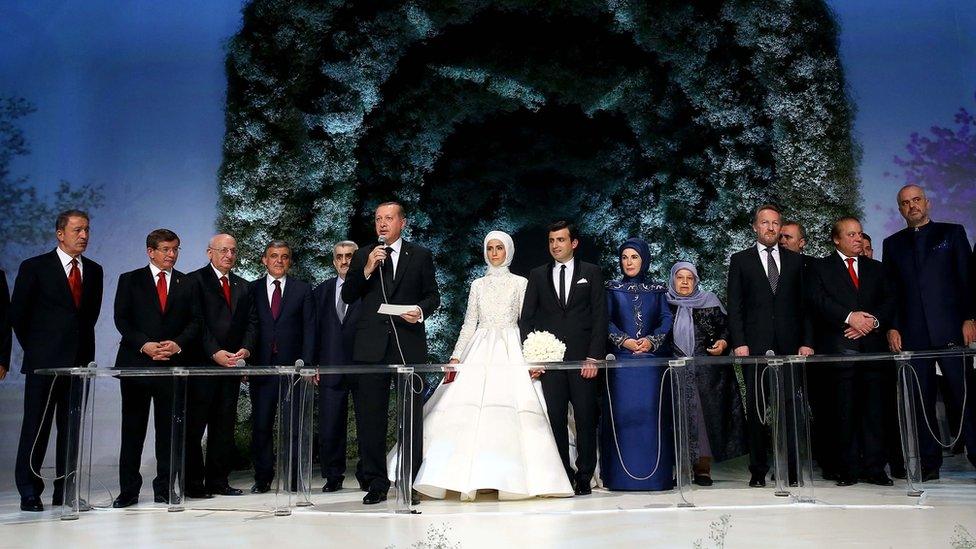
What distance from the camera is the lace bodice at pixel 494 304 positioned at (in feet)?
20.4

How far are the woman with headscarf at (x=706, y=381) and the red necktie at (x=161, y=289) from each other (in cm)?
339

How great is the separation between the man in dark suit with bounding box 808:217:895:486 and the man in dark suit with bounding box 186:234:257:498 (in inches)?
154

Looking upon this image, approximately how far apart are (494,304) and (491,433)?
101 centimetres

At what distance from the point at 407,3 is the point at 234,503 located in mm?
5243

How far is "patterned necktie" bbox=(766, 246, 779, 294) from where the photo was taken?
6086mm

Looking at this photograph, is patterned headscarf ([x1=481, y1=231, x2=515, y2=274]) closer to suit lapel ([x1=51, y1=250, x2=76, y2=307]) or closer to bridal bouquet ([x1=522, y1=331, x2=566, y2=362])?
bridal bouquet ([x1=522, y1=331, x2=566, y2=362])

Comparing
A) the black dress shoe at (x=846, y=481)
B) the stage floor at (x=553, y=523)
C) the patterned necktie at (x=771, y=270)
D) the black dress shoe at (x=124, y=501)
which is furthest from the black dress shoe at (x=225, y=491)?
the black dress shoe at (x=846, y=481)

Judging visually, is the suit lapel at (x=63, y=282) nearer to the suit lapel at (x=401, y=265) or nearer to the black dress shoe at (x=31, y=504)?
the black dress shoe at (x=31, y=504)

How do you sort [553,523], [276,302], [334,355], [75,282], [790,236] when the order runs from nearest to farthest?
[553,523] → [75,282] → [276,302] → [334,355] → [790,236]

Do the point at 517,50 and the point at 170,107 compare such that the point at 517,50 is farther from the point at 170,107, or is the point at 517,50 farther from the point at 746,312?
the point at 746,312

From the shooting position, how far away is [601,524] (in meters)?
4.45

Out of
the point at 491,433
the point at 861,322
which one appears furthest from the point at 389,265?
the point at 861,322

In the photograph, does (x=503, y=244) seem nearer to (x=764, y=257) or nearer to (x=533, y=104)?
(x=764, y=257)

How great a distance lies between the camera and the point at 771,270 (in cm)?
612
